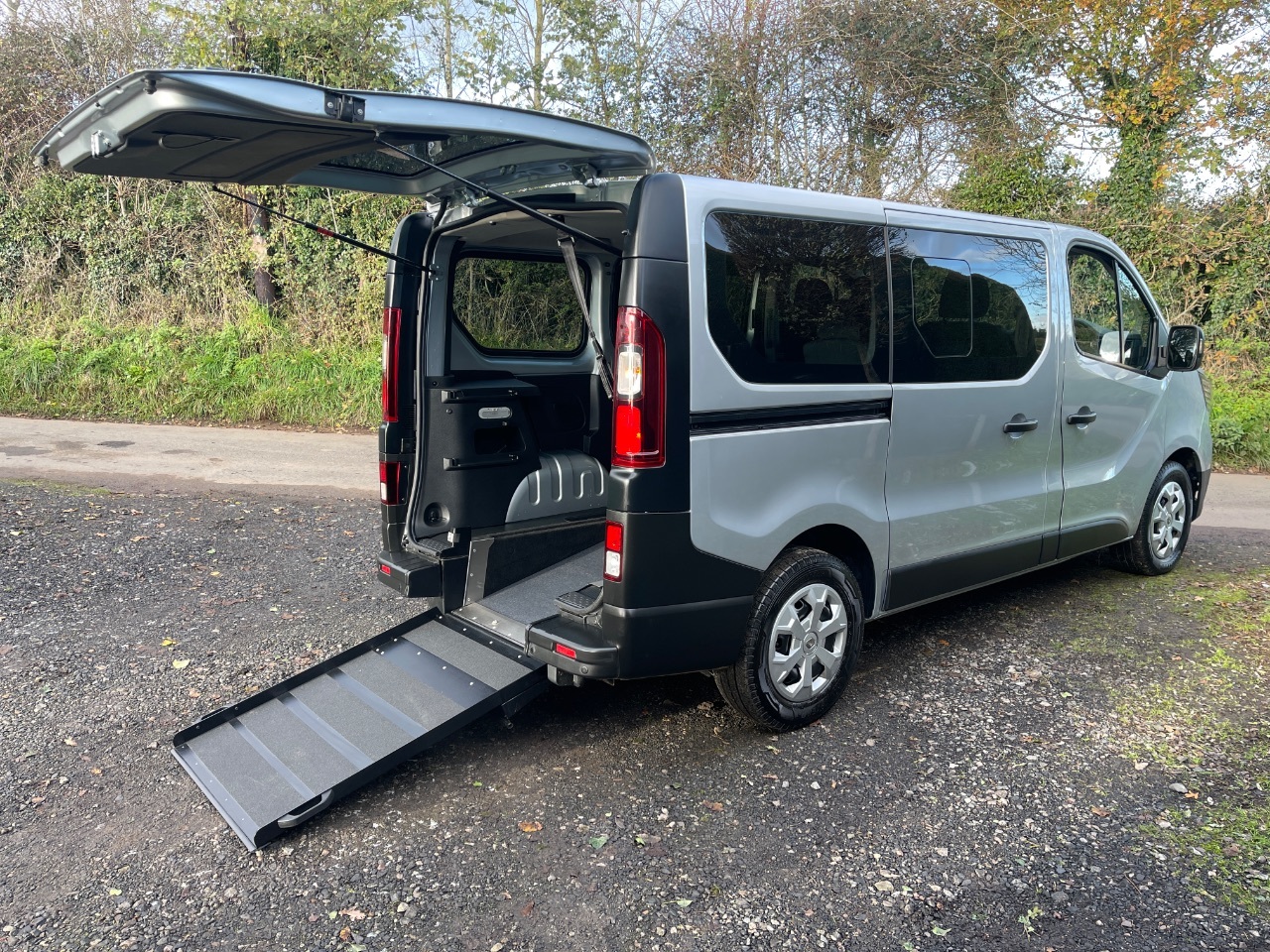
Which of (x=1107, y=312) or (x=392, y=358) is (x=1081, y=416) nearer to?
(x=1107, y=312)

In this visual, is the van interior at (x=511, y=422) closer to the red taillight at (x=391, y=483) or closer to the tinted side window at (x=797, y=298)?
the red taillight at (x=391, y=483)

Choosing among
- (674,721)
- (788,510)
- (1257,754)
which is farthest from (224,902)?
(1257,754)

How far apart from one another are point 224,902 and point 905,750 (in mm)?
2516

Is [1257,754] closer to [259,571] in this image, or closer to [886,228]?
[886,228]

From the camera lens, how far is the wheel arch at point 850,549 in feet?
12.7

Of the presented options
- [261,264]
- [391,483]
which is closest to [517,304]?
[391,483]

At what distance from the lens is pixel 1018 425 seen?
15.1ft

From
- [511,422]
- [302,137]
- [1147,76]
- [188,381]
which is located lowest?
[188,381]

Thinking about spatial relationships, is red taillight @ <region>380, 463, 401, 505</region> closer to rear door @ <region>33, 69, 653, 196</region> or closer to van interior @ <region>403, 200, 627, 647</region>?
van interior @ <region>403, 200, 627, 647</region>

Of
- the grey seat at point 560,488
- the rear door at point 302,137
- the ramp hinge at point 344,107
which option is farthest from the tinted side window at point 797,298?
the grey seat at point 560,488

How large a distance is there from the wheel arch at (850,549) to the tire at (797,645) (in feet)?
0.29

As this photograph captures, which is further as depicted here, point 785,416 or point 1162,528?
point 1162,528

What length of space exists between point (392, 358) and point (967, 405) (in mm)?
2764

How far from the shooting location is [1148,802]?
3383 mm
